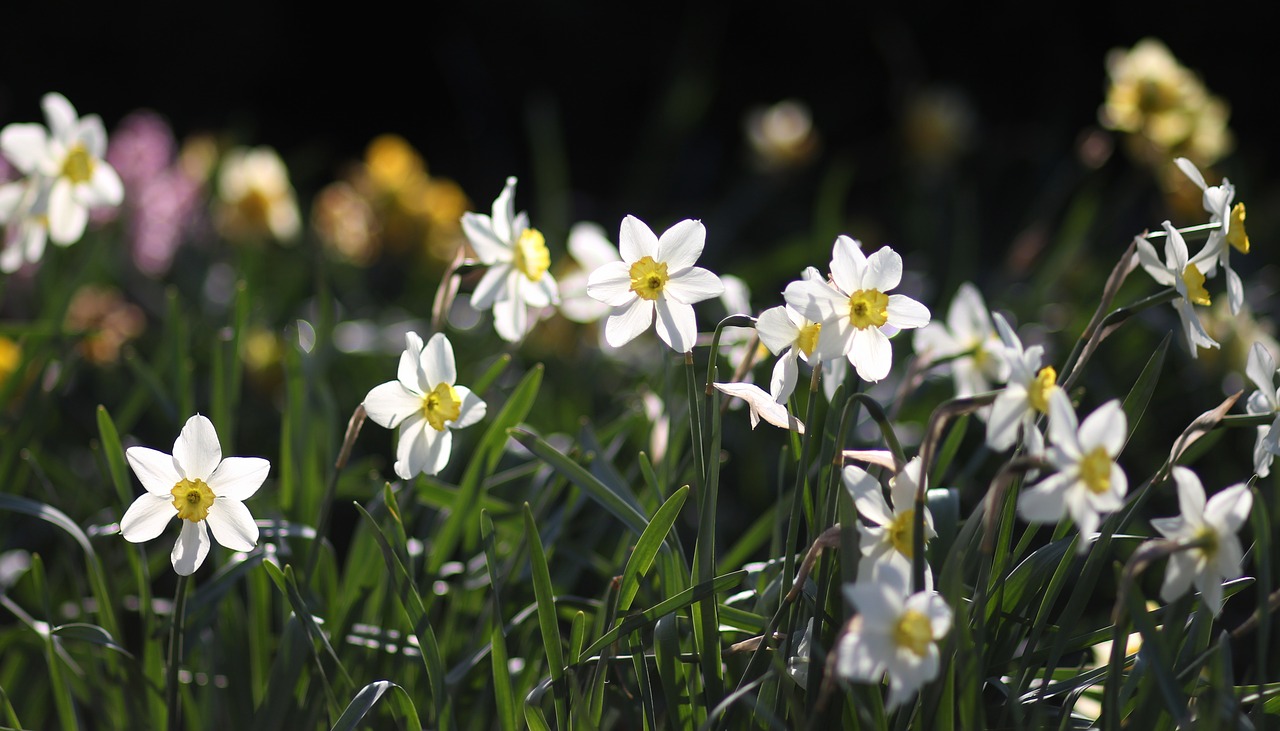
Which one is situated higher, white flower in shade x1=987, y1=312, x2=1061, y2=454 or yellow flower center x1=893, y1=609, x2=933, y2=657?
white flower in shade x1=987, y1=312, x2=1061, y2=454

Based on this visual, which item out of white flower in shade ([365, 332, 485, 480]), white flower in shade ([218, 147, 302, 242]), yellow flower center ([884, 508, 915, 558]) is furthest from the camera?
white flower in shade ([218, 147, 302, 242])

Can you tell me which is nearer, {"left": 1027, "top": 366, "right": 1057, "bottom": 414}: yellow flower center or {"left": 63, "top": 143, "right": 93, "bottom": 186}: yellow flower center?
{"left": 1027, "top": 366, "right": 1057, "bottom": 414}: yellow flower center

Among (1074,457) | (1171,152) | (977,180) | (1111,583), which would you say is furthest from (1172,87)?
(977,180)

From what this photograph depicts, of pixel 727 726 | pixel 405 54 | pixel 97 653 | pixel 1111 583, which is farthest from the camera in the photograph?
pixel 405 54

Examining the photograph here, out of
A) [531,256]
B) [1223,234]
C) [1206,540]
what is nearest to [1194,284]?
[1223,234]

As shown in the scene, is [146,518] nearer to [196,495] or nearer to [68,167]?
[196,495]

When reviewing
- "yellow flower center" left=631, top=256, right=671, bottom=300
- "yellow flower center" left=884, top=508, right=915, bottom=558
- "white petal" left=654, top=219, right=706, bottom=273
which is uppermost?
"white petal" left=654, top=219, right=706, bottom=273

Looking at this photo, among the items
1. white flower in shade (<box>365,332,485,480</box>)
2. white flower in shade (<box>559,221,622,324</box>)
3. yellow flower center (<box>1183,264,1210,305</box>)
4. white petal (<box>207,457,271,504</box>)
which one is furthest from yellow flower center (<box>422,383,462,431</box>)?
yellow flower center (<box>1183,264,1210,305</box>)

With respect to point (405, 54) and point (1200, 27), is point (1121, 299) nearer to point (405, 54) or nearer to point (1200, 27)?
point (1200, 27)

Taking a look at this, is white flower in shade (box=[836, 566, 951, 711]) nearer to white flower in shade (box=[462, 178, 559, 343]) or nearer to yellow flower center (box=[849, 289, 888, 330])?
yellow flower center (box=[849, 289, 888, 330])
